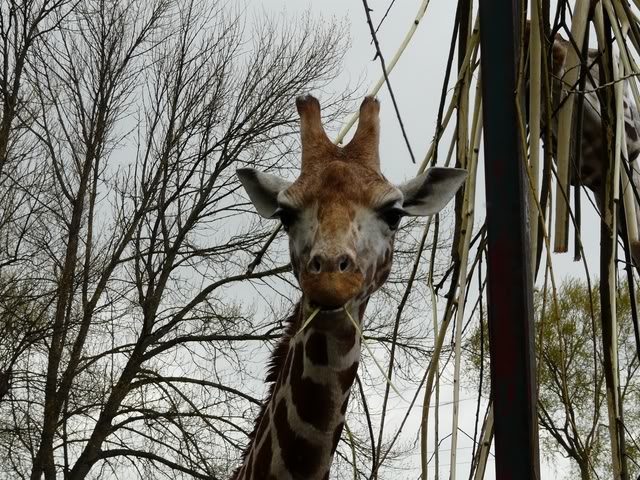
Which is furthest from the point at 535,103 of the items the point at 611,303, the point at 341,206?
the point at 341,206

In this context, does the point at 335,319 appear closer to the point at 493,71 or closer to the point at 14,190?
the point at 493,71

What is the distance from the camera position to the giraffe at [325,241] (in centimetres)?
312

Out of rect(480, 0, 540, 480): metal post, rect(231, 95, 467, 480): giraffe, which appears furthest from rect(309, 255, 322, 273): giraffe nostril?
rect(480, 0, 540, 480): metal post

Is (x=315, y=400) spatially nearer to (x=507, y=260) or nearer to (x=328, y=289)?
(x=328, y=289)

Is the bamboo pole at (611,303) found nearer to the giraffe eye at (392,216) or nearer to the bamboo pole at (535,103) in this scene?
the bamboo pole at (535,103)

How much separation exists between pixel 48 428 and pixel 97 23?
860cm

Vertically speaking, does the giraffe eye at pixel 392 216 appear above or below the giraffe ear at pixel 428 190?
below

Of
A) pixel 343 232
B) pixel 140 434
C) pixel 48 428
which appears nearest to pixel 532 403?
pixel 343 232

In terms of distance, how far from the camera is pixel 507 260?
3.06ft

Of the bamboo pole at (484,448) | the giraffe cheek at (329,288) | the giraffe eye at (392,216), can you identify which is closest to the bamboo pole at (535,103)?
the bamboo pole at (484,448)

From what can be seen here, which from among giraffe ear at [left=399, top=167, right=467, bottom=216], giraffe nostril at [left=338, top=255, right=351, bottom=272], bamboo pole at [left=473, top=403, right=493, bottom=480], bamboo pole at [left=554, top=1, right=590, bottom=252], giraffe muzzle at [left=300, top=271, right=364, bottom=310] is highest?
giraffe ear at [left=399, top=167, right=467, bottom=216]

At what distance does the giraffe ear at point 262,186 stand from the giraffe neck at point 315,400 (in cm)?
50

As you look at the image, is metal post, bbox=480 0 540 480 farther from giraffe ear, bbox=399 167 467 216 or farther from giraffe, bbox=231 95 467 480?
giraffe ear, bbox=399 167 467 216

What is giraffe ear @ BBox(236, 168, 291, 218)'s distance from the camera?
3.50m
